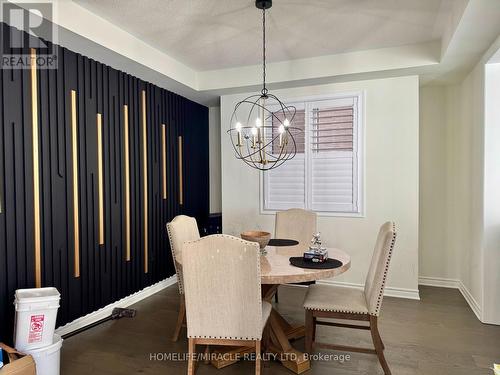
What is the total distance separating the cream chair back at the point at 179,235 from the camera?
2.83 m

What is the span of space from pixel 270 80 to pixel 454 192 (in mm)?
2655

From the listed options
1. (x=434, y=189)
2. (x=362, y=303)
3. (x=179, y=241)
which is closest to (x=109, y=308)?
(x=179, y=241)

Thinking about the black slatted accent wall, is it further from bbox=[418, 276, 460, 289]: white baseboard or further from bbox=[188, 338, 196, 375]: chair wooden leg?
bbox=[418, 276, 460, 289]: white baseboard

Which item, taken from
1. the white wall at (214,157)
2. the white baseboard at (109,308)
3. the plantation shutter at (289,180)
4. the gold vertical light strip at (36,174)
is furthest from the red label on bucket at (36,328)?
the white wall at (214,157)

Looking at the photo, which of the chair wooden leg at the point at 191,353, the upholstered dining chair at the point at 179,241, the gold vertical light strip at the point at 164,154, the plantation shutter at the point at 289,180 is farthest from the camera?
the plantation shutter at the point at 289,180

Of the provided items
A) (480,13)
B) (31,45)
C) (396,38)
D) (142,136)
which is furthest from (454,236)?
(31,45)

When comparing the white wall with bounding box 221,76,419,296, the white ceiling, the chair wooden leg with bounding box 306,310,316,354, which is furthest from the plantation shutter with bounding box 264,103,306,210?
the chair wooden leg with bounding box 306,310,316,354

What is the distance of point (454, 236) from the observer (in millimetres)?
4199

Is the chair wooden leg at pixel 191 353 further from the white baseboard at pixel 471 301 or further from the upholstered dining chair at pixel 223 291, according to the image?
the white baseboard at pixel 471 301

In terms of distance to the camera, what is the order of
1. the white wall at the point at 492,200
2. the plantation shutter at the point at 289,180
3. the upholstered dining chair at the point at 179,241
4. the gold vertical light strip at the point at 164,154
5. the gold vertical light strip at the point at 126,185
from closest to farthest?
the upholstered dining chair at the point at 179,241 < the white wall at the point at 492,200 < the gold vertical light strip at the point at 126,185 < the gold vertical light strip at the point at 164,154 < the plantation shutter at the point at 289,180

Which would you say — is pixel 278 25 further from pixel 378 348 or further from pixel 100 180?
pixel 378 348

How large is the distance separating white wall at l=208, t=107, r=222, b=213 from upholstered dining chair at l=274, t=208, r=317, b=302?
1839mm

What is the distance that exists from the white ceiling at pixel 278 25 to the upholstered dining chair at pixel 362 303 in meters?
1.77

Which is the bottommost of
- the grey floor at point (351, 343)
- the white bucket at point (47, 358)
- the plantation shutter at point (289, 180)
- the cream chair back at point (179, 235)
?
the grey floor at point (351, 343)
